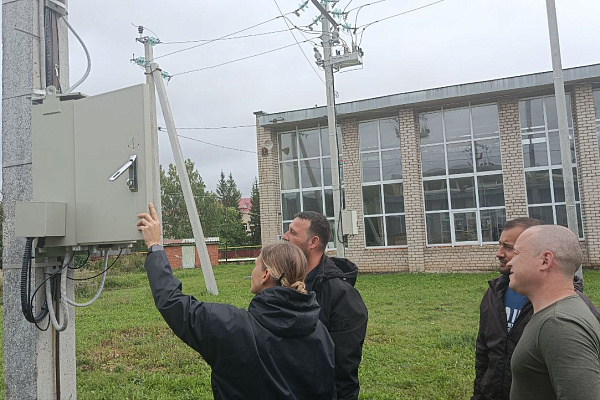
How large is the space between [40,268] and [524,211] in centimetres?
1682

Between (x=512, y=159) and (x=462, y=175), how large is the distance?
1.72 metres

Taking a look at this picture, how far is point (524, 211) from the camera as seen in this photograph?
17141 millimetres

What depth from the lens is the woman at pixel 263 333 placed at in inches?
81.1

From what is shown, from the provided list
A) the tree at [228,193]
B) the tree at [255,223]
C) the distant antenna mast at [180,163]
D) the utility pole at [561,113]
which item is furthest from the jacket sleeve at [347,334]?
the tree at [228,193]

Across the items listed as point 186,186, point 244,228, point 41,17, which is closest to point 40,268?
point 41,17

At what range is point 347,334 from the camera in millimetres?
2982

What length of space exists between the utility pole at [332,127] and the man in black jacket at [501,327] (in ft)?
27.2

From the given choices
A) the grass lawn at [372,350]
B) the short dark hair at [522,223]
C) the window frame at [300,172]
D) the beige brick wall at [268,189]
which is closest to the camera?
the short dark hair at [522,223]

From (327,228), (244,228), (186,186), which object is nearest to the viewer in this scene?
(327,228)

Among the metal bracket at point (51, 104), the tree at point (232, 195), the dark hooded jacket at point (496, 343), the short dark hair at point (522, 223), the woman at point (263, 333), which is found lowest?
the dark hooded jacket at point (496, 343)

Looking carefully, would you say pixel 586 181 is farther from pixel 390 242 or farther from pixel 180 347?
pixel 180 347

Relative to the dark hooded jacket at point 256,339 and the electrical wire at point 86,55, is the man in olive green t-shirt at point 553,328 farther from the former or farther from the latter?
the electrical wire at point 86,55

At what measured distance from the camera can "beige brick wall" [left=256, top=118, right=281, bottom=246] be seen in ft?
67.0

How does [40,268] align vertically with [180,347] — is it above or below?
above
